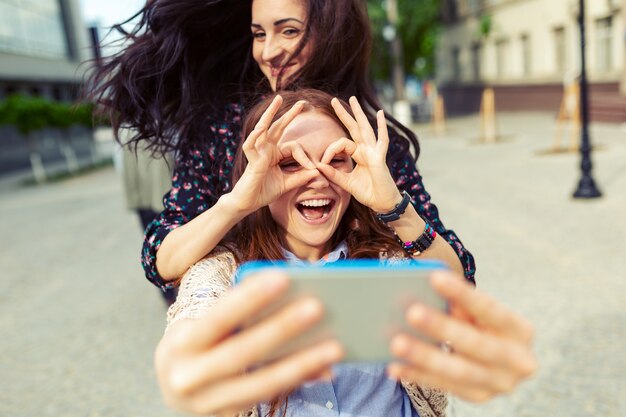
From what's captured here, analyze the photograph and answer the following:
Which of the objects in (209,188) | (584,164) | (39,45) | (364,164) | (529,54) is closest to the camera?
(364,164)

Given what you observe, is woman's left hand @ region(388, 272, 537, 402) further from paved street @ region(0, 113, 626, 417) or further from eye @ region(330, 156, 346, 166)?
paved street @ region(0, 113, 626, 417)

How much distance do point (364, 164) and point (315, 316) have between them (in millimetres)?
694

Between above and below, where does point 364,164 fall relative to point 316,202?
above

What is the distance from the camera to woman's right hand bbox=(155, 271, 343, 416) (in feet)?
2.49

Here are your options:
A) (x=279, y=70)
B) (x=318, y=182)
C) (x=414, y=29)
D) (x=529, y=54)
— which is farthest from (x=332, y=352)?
(x=414, y=29)

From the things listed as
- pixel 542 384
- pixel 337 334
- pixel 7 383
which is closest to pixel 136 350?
pixel 7 383

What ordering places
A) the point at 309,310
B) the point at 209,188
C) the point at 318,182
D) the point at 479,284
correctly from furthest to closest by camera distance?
1. the point at 479,284
2. the point at 209,188
3. the point at 318,182
4. the point at 309,310

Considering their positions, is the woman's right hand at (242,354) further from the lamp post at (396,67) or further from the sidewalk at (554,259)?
the lamp post at (396,67)

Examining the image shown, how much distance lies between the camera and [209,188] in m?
1.96

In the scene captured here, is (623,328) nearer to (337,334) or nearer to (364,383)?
(364,383)

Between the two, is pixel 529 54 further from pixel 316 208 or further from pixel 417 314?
pixel 417 314

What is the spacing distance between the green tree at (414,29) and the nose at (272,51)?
76.6 feet

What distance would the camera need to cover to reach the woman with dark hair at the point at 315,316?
78cm

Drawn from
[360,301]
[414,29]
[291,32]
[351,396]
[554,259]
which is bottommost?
[554,259]
